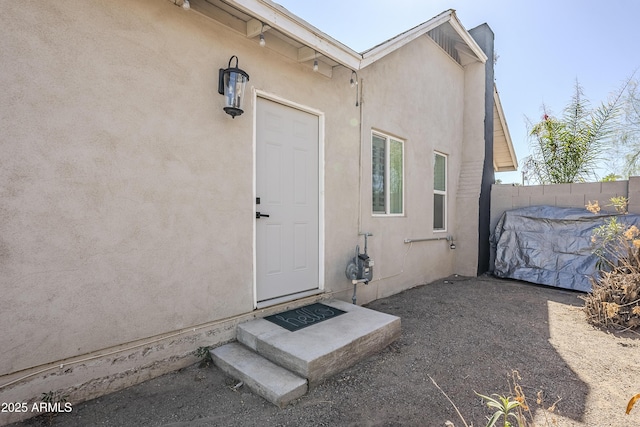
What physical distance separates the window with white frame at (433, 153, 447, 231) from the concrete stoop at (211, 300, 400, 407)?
3.64m

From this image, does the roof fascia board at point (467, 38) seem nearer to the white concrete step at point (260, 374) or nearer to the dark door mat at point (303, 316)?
the dark door mat at point (303, 316)

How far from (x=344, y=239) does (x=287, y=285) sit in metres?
1.06

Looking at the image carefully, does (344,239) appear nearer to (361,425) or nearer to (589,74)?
(361,425)

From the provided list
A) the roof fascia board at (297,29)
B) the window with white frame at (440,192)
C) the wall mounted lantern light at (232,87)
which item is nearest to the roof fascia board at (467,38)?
the window with white frame at (440,192)

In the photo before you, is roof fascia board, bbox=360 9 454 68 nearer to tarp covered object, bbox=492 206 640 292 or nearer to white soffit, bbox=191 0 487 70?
white soffit, bbox=191 0 487 70

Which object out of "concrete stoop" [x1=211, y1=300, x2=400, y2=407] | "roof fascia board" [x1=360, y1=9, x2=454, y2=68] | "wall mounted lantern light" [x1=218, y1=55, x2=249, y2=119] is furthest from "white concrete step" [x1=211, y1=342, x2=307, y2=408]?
"roof fascia board" [x1=360, y1=9, x2=454, y2=68]

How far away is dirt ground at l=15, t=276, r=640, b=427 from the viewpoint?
6.55ft

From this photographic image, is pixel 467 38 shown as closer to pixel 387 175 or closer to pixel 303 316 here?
pixel 387 175

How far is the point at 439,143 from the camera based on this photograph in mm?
6105

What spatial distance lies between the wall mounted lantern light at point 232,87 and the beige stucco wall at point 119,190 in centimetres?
9

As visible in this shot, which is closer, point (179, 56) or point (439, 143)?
point (179, 56)

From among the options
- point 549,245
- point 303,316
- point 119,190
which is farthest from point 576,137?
point 119,190

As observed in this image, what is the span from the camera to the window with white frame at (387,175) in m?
4.75

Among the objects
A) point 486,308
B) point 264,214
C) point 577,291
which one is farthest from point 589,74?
point 264,214
